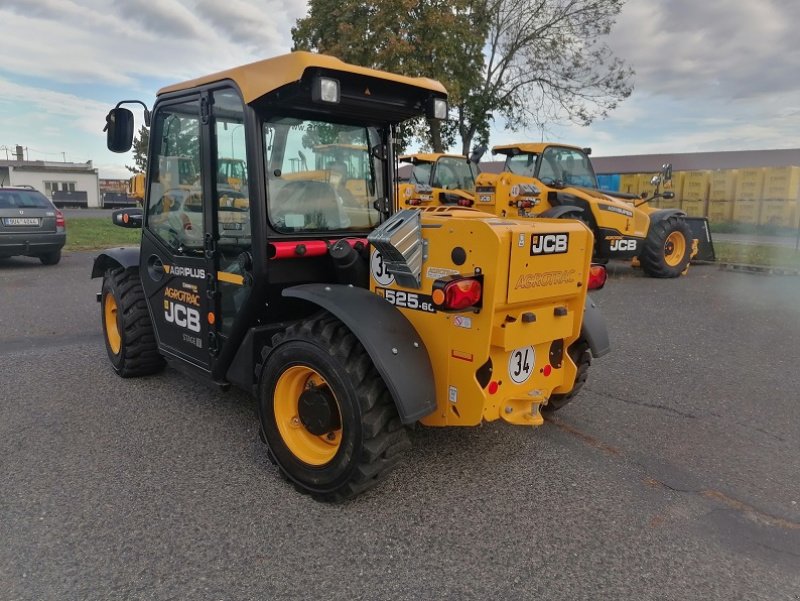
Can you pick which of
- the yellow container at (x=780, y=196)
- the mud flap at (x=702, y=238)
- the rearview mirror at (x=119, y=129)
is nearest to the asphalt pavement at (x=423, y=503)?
the rearview mirror at (x=119, y=129)

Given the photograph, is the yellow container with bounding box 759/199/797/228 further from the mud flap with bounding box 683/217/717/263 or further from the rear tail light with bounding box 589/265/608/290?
the rear tail light with bounding box 589/265/608/290

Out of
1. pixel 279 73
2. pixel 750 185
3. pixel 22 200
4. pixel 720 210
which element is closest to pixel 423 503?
pixel 279 73

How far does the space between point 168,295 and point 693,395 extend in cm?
415

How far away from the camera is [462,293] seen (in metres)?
2.80

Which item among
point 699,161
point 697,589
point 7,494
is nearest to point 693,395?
point 697,589

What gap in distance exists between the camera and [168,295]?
432 cm

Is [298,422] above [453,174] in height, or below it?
below

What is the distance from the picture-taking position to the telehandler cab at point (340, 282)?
2.94 meters

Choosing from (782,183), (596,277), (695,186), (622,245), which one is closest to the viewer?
(596,277)

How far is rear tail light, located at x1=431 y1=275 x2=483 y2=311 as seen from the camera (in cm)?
278

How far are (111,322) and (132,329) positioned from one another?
2.25 ft

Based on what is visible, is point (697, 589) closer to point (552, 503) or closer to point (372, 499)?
point (552, 503)

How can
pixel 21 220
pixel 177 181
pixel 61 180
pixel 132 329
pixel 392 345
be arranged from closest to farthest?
pixel 392 345 → pixel 177 181 → pixel 132 329 → pixel 21 220 → pixel 61 180

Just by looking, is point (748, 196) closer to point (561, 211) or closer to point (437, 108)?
point (561, 211)
